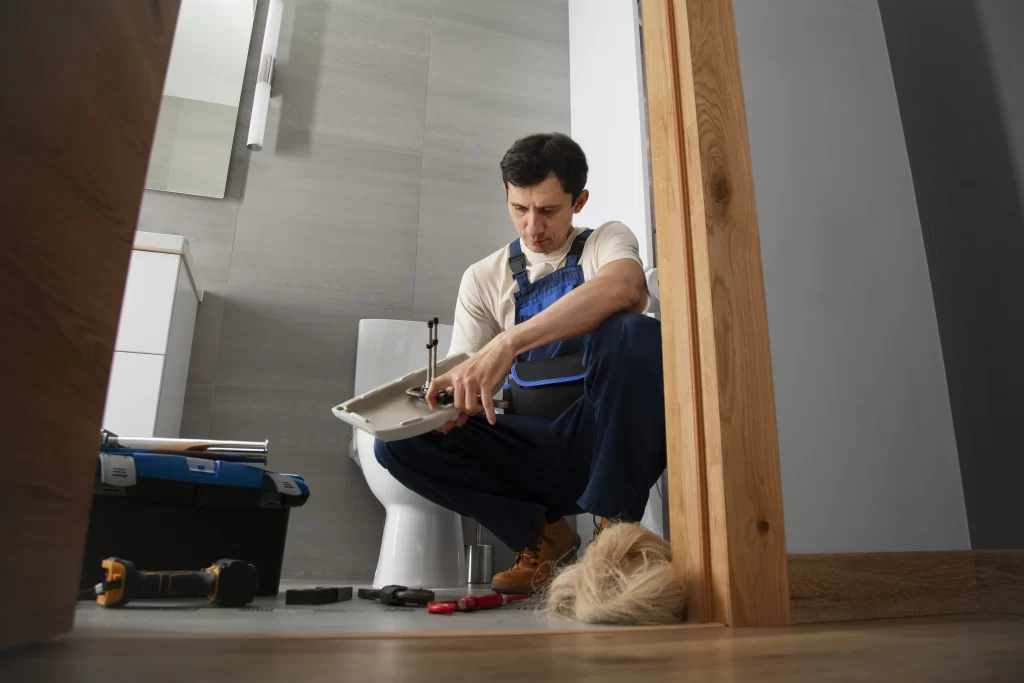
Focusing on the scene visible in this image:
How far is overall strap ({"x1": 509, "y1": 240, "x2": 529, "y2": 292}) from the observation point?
1463 mm

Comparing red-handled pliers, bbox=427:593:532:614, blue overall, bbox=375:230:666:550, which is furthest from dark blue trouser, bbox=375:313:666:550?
red-handled pliers, bbox=427:593:532:614

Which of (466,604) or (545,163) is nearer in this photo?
(466,604)

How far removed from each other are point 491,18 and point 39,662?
Answer: 8.14 feet

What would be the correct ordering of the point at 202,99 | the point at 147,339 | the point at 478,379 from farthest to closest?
the point at 202,99, the point at 147,339, the point at 478,379

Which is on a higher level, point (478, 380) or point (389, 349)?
point (389, 349)

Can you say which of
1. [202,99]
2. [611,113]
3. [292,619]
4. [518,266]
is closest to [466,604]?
[292,619]

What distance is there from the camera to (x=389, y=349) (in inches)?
76.4

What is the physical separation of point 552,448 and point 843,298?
0.56 meters

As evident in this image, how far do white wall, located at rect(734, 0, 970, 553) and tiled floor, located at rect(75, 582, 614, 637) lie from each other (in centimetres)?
32

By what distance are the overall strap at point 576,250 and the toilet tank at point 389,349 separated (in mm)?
573

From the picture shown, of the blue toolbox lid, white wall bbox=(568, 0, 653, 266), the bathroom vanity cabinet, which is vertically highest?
white wall bbox=(568, 0, 653, 266)

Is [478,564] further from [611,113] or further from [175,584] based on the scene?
[611,113]

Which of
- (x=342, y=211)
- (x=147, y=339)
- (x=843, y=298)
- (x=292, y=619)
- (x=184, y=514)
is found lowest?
(x=292, y=619)

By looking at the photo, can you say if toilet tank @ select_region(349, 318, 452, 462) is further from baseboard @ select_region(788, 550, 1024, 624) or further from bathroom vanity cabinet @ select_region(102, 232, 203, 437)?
baseboard @ select_region(788, 550, 1024, 624)
